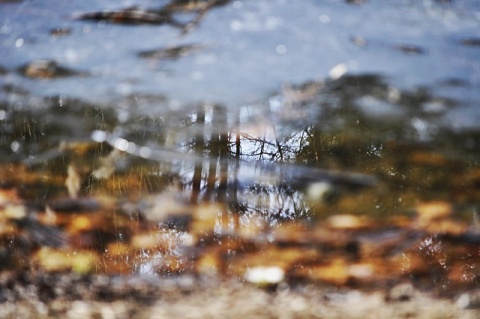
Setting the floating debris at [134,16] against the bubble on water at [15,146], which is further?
the floating debris at [134,16]

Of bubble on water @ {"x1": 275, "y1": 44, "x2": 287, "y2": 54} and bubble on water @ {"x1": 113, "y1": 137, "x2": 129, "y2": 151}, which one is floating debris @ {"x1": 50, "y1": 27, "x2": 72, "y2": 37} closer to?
bubble on water @ {"x1": 113, "y1": 137, "x2": 129, "y2": 151}

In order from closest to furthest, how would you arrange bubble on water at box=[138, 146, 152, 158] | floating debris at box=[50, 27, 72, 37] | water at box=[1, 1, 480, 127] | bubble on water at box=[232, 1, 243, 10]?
bubble on water at box=[138, 146, 152, 158] → water at box=[1, 1, 480, 127] → floating debris at box=[50, 27, 72, 37] → bubble on water at box=[232, 1, 243, 10]

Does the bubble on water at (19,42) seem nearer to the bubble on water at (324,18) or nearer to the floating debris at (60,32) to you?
the floating debris at (60,32)

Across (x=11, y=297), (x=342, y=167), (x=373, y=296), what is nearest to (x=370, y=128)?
(x=342, y=167)

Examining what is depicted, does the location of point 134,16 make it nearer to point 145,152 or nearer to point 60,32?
point 60,32

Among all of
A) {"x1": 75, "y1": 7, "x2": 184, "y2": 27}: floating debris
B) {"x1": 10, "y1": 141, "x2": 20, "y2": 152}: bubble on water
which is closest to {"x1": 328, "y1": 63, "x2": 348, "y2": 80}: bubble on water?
{"x1": 75, "y1": 7, "x2": 184, "y2": 27}: floating debris

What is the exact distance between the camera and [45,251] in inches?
58.5

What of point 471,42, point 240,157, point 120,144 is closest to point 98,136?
point 120,144

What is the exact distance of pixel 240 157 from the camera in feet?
5.94

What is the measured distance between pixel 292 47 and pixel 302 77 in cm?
25

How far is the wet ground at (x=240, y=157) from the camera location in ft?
4.59

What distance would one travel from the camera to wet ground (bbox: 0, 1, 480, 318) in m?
1.40

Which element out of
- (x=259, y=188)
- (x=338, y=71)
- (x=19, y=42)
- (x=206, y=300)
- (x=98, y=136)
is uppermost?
(x=19, y=42)

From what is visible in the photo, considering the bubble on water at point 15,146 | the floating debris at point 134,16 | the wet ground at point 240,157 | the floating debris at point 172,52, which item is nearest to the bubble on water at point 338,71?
the wet ground at point 240,157
